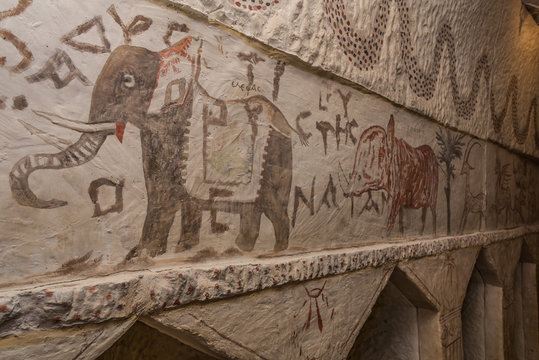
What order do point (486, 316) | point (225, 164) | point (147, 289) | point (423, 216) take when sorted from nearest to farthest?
point (147, 289), point (225, 164), point (423, 216), point (486, 316)

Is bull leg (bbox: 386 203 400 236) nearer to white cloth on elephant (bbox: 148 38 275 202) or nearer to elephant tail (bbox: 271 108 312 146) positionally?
elephant tail (bbox: 271 108 312 146)

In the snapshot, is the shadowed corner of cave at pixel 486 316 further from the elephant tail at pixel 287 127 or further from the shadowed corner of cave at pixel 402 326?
the elephant tail at pixel 287 127

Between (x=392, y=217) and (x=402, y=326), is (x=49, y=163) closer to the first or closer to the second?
(x=392, y=217)

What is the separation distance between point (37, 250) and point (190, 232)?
454 mm

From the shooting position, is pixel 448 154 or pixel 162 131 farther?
pixel 448 154

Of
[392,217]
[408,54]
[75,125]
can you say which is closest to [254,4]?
[75,125]

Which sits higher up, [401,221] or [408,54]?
[408,54]

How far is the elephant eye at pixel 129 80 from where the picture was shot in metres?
1.19

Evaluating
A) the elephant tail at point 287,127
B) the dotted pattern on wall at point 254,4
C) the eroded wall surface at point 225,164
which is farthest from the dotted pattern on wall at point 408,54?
the elephant tail at point 287,127

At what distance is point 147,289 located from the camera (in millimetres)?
1160

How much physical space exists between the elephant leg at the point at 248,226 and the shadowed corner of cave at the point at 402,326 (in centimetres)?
126

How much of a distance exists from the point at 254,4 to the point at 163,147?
0.69m

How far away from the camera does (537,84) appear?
4.66m

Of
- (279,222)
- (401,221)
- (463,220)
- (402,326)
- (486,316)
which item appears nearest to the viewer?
(279,222)
